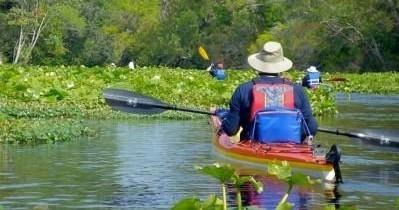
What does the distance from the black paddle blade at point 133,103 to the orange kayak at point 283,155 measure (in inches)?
33.9

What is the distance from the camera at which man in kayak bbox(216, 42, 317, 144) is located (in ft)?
34.7

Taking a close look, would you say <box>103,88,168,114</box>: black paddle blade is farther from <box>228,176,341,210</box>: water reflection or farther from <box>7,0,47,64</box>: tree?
<box>7,0,47,64</box>: tree

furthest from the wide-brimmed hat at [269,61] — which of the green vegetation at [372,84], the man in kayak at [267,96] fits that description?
the green vegetation at [372,84]

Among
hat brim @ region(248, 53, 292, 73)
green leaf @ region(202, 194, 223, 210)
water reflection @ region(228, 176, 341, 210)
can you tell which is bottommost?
water reflection @ region(228, 176, 341, 210)

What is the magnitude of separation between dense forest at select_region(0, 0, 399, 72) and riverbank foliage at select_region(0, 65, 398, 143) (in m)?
24.9

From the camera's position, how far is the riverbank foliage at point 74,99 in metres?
15.1

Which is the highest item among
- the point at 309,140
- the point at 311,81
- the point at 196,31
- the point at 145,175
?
the point at 196,31

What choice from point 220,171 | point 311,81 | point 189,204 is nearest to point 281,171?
point 220,171

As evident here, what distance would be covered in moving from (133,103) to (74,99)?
10.5 m

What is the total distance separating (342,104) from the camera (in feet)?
92.5

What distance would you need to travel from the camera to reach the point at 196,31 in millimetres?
73312

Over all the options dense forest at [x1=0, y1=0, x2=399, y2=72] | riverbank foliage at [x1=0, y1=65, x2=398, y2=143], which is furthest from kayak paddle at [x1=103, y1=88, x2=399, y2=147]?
dense forest at [x1=0, y1=0, x2=399, y2=72]

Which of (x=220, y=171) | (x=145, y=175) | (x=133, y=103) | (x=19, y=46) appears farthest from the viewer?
(x=19, y=46)

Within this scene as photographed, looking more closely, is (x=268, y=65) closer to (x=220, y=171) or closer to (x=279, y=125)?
(x=279, y=125)
